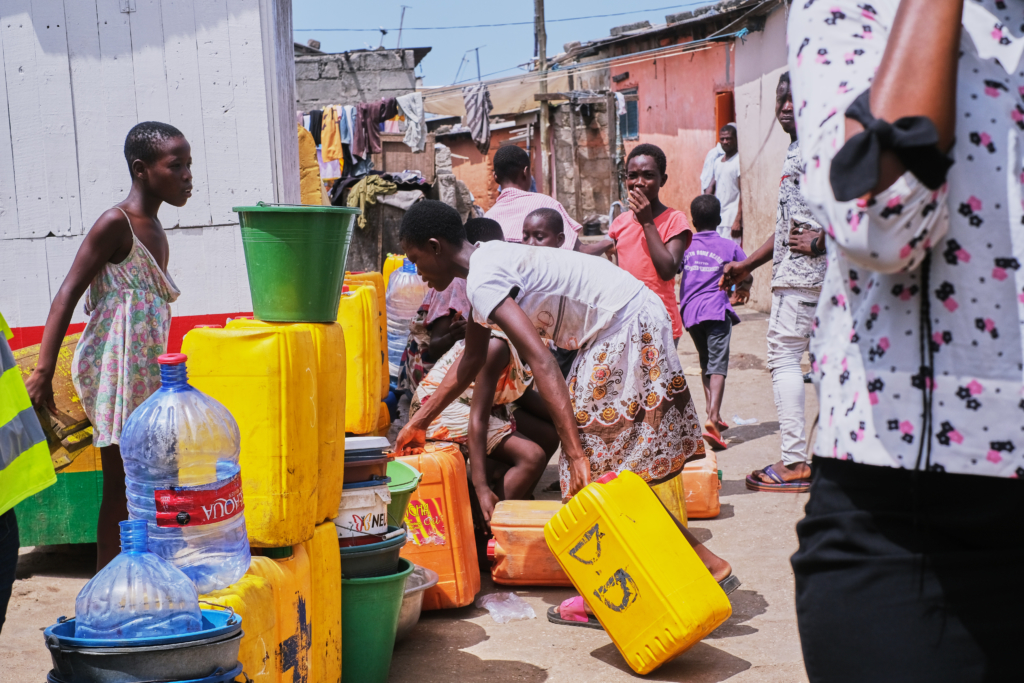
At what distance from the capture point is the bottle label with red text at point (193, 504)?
2.37 metres

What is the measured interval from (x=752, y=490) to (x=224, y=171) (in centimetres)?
352

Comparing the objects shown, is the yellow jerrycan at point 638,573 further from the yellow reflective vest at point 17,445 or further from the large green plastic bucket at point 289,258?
the yellow reflective vest at point 17,445

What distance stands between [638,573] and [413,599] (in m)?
0.94

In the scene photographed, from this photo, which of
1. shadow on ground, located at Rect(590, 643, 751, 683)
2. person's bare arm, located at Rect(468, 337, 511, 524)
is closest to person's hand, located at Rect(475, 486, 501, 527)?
person's bare arm, located at Rect(468, 337, 511, 524)

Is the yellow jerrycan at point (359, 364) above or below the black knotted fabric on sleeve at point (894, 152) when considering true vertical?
below

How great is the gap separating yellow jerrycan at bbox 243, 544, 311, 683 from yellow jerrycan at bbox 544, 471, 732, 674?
99 centimetres

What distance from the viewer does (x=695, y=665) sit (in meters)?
3.46

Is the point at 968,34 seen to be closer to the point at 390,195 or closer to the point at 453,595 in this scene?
the point at 453,595

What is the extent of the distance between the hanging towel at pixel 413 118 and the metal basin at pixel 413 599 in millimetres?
11458

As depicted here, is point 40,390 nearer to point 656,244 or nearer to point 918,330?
point 918,330

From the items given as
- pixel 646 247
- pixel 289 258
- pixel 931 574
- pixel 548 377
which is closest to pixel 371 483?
pixel 548 377

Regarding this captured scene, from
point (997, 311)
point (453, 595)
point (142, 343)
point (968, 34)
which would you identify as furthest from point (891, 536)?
point (142, 343)

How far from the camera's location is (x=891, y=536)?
126 cm

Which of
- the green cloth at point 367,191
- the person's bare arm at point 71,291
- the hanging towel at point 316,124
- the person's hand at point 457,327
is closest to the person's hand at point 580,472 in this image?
the person's bare arm at point 71,291
